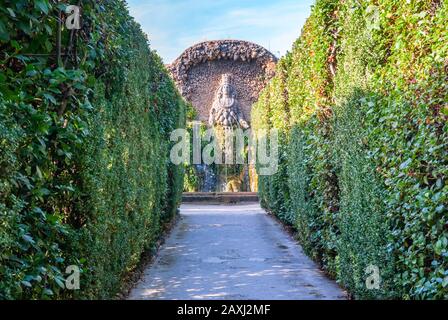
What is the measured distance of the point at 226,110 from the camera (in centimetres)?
2412

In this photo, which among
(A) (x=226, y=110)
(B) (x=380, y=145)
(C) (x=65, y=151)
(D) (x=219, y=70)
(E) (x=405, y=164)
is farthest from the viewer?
(D) (x=219, y=70)

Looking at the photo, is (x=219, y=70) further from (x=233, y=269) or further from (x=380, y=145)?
(x=380, y=145)

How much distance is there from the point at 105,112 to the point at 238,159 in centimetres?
1841

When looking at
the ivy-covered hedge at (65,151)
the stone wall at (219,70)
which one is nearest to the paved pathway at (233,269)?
the ivy-covered hedge at (65,151)

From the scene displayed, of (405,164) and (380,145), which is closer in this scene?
(405,164)

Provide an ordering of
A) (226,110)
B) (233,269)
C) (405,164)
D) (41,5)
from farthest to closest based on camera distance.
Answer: (226,110) → (233,269) → (405,164) → (41,5)

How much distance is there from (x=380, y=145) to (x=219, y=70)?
22196mm

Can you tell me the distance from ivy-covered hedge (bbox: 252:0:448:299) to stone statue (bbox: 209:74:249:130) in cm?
1603

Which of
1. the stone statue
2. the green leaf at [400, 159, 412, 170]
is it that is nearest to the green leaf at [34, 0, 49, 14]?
the green leaf at [400, 159, 412, 170]

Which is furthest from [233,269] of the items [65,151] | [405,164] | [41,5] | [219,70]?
[219,70]

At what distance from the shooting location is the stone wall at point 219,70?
84.0ft
